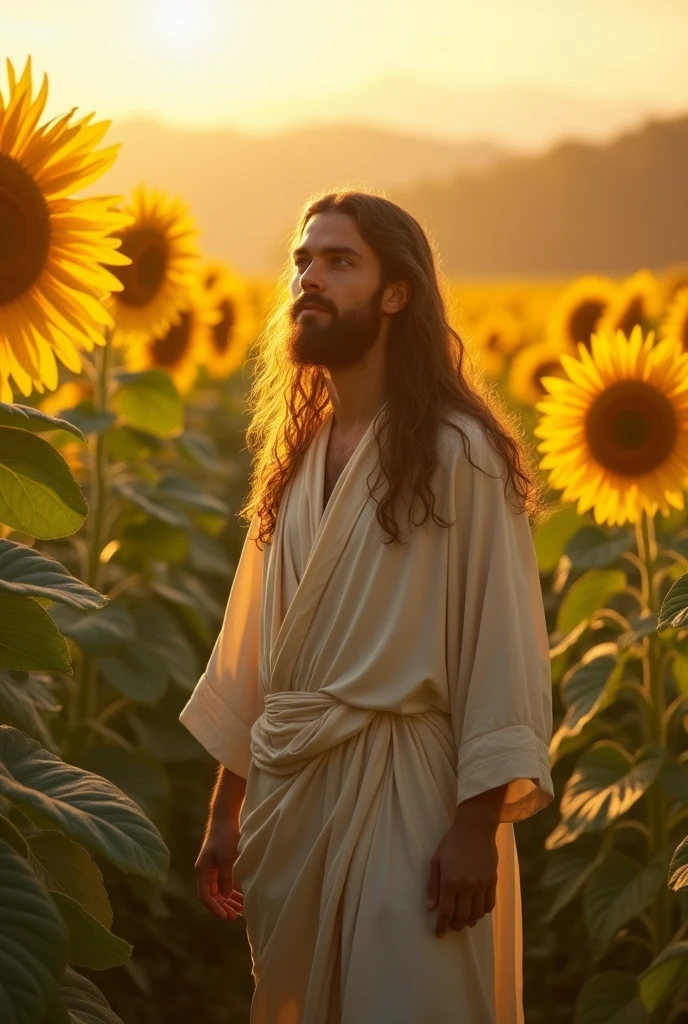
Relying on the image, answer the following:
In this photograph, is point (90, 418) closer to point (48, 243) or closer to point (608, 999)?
point (48, 243)

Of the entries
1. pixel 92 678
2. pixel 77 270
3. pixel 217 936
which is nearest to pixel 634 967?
pixel 217 936

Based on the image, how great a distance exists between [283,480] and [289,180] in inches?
7229

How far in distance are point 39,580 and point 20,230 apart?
37.2 inches

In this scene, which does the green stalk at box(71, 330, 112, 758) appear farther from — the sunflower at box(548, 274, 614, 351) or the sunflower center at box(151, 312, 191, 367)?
the sunflower at box(548, 274, 614, 351)

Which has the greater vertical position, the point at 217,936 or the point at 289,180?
the point at 289,180

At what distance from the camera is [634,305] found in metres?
6.76

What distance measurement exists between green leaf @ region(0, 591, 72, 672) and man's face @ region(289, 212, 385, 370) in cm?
83

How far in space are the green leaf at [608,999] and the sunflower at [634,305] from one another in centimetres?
356

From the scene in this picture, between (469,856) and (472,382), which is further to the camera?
(472,382)

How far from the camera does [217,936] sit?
4.92 metres

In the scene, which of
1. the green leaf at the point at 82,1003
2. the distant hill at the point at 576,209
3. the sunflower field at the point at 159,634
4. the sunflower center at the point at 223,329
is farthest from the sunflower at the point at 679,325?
the distant hill at the point at 576,209

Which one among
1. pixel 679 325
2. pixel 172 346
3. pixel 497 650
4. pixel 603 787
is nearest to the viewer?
pixel 497 650

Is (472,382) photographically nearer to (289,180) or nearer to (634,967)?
(634,967)

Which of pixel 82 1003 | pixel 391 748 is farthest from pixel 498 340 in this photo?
pixel 82 1003
